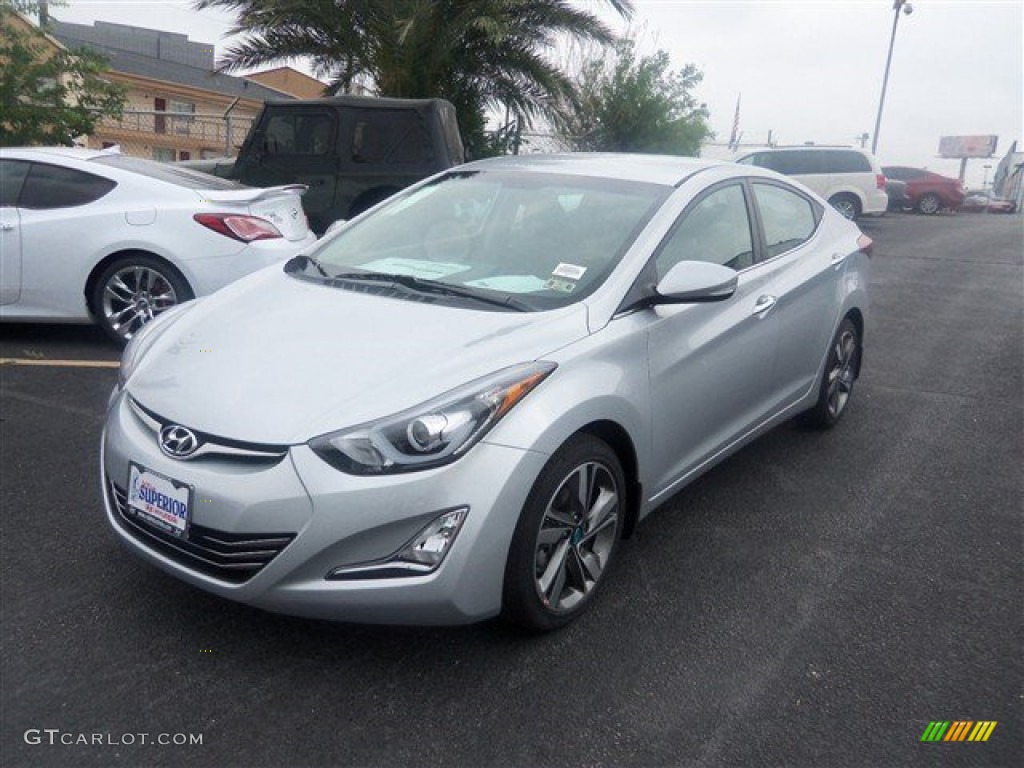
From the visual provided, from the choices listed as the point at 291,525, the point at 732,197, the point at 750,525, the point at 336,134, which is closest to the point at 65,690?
the point at 291,525

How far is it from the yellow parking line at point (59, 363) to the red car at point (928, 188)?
2584 centimetres

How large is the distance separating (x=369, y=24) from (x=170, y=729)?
13.1 m

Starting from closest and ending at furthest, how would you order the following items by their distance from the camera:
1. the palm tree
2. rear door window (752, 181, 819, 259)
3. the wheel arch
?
rear door window (752, 181, 819, 259) → the wheel arch → the palm tree

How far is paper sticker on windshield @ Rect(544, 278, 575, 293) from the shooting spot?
3445mm

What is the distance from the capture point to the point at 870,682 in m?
2.96

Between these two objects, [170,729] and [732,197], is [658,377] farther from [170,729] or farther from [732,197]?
[170,729]

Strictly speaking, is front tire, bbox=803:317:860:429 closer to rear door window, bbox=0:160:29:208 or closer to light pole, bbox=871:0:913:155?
rear door window, bbox=0:160:29:208

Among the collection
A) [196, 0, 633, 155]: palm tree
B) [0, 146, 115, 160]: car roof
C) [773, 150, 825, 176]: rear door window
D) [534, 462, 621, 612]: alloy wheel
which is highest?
[196, 0, 633, 155]: palm tree

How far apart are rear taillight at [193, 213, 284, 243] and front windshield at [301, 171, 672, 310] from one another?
2.22 m

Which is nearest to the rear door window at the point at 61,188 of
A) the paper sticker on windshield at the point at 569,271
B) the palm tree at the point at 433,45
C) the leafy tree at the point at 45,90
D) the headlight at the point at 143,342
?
the headlight at the point at 143,342

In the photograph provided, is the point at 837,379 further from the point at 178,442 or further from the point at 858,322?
the point at 178,442

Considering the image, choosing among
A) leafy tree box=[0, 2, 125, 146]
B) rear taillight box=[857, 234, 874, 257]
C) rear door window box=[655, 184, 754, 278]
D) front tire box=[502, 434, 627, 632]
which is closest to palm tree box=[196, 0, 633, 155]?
leafy tree box=[0, 2, 125, 146]

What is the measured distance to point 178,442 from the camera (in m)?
2.79

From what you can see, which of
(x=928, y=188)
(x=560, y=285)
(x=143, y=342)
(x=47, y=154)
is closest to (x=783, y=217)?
(x=560, y=285)
